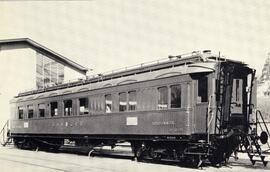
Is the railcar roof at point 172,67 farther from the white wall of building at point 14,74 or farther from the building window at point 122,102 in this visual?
the white wall of building at point 14,74

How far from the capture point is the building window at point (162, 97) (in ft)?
49.0

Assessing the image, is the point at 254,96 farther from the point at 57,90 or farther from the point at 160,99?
the point at 57,90

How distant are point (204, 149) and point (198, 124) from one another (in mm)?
868

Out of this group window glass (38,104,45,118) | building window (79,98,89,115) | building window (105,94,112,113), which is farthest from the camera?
window glass (38,104,45,118)

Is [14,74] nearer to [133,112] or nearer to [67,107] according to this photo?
[67,107]

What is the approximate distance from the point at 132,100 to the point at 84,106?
164 inches

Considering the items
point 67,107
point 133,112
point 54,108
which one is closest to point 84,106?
point 67,107

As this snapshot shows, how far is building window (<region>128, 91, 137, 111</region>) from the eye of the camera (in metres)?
16.5

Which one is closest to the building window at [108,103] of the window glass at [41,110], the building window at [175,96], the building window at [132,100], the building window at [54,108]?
the building window at [132,100]

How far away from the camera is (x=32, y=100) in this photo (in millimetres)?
25047

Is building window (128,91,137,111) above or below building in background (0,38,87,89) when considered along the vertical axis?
below

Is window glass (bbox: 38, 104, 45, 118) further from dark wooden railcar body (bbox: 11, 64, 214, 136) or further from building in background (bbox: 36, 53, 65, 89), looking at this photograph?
building in background (bbox: 36, 53, 65, 89)

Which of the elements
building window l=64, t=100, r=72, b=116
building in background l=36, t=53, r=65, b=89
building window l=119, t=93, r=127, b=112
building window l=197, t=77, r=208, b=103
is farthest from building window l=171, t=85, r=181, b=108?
building in background l=36, t=53, r=65, b=89

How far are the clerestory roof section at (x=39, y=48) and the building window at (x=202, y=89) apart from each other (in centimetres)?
2317
